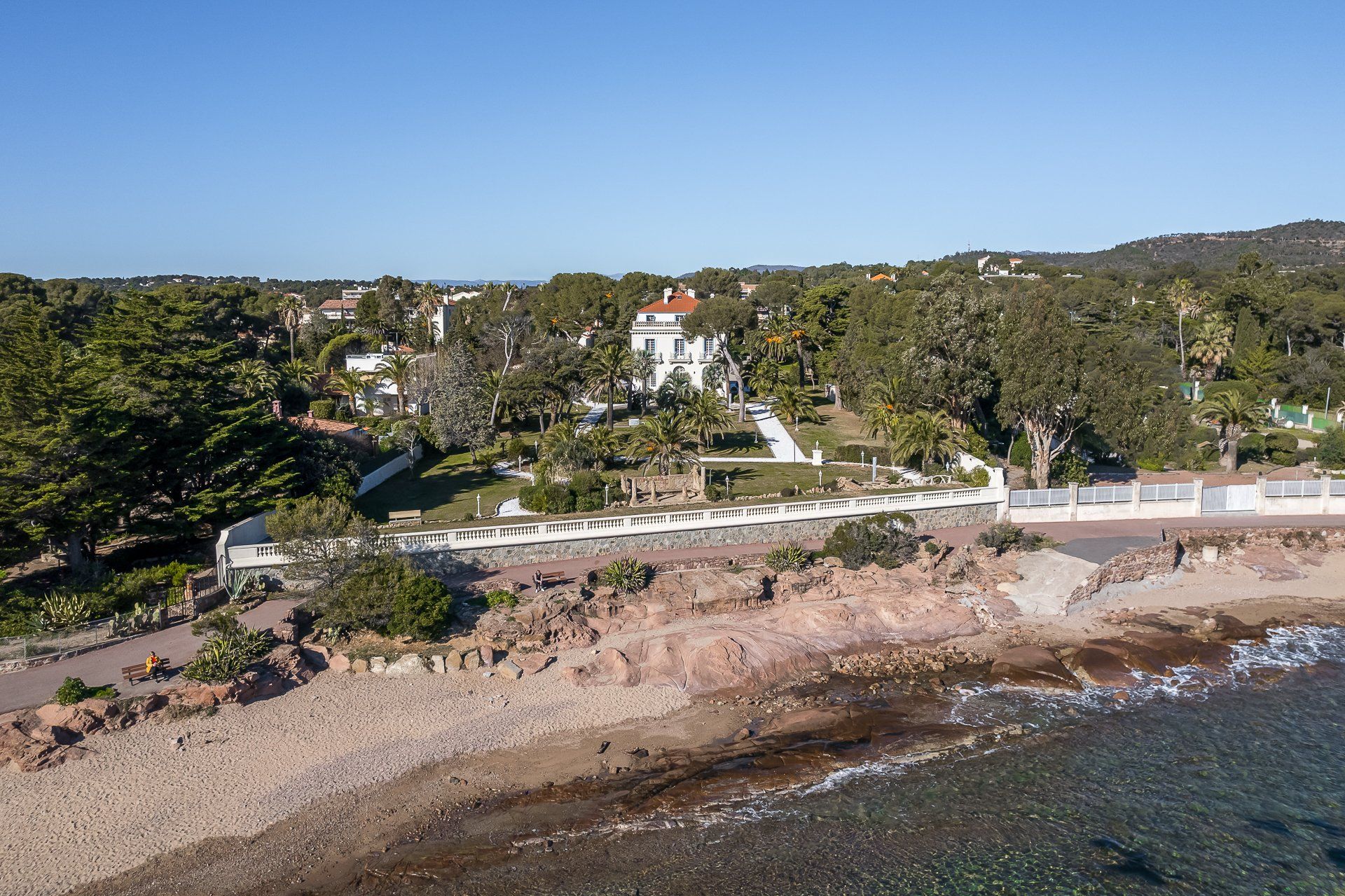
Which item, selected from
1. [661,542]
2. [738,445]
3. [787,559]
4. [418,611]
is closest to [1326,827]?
[787,559]

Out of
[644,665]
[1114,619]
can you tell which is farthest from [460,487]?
[1114,619]

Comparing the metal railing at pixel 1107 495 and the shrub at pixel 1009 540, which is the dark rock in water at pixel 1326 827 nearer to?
the shrub at pixel 1009 540

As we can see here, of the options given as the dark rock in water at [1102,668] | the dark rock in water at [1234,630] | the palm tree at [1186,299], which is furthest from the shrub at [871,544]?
the palm tree at [1186,299]

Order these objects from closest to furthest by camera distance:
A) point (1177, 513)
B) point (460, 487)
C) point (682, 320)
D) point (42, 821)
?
1. point (42, 821)
2. point (1177, 513)
3. point (460, 487)
4. point (682, 320)

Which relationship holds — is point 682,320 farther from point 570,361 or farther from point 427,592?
point 427,592

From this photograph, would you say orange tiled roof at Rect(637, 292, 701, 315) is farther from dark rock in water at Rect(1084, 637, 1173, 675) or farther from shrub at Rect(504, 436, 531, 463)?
dark rock in water at Rect(1084, 637, 1173, 675)

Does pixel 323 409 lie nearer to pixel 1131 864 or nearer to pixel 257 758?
pixel 257 758

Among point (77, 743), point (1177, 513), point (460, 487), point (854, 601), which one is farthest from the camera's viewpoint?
point (460, 487)
